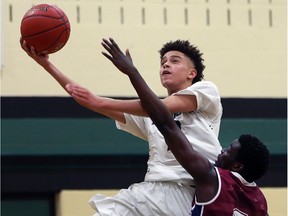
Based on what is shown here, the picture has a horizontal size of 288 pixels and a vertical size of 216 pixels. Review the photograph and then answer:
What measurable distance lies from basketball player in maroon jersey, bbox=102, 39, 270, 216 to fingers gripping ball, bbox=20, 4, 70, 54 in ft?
2.64

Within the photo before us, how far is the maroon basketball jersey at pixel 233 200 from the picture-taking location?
5.98m

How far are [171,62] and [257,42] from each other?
4.78 meters

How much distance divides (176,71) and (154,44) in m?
4.39

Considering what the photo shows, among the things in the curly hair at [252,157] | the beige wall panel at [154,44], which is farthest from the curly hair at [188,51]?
the beige wall panel at [154,44]

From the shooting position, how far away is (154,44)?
11062 mm

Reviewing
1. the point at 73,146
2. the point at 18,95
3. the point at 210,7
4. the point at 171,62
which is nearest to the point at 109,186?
the point at 73,146

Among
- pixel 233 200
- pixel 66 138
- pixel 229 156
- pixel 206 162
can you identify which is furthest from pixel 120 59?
pixel 66 138

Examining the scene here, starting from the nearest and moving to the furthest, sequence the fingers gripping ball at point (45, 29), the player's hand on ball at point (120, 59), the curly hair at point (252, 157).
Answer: the player's hand on ball at point (120, 59) → the curly hair at point (252, 157) → the fingers gripping ball at point (45, 29)

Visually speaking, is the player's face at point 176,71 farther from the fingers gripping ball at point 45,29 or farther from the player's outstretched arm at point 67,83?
the fingers gripping ball at point 45,29

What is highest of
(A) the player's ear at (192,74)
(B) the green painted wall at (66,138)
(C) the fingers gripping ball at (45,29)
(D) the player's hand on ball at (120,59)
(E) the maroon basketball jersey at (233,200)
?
(C) the fingers gripping ball at (45,29)

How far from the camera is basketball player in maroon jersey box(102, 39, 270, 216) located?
593cm

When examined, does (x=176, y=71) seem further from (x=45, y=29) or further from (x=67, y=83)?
(x=45, y=29)

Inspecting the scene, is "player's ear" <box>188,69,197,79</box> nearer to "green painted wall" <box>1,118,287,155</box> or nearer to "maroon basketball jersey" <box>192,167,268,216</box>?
"maroon basketball jersey" <box>192,167,268,216</box>

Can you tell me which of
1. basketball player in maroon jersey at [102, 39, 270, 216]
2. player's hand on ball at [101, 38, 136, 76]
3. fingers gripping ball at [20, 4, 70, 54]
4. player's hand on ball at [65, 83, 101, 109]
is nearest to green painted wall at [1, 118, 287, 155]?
fingers gripping ball at [20, 4, 70, 54]
